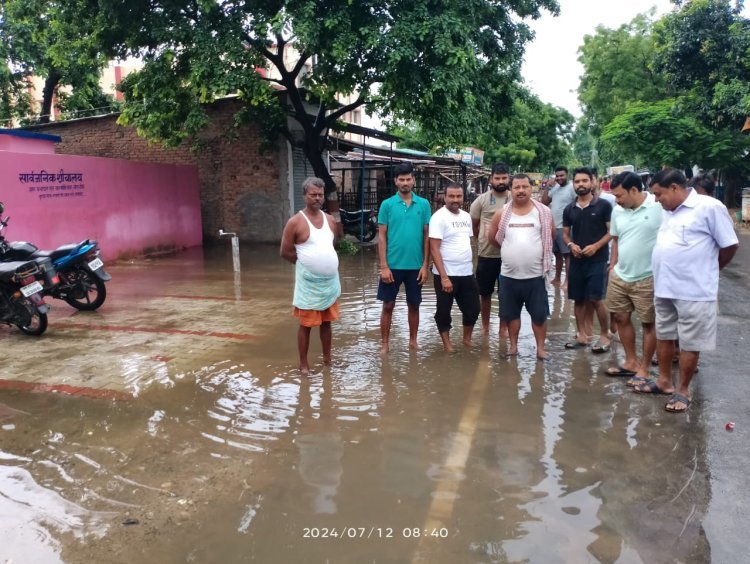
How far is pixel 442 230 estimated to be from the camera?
18.8 ft

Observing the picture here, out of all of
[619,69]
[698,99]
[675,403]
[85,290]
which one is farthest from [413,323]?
[619,69]

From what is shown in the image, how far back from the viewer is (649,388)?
4688 mm

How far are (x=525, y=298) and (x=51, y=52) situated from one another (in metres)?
12.1

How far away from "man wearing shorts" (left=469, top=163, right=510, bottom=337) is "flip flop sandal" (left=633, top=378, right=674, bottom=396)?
1.59 metres

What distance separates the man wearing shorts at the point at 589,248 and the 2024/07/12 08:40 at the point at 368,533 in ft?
11.4

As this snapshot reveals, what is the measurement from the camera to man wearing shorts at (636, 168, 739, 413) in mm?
4250

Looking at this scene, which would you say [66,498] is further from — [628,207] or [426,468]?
[628,207]

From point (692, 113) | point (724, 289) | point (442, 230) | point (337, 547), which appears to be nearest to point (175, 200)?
point (442, 230)

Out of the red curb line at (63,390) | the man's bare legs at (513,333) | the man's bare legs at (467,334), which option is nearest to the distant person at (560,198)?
the man's bare legs at (467,334)

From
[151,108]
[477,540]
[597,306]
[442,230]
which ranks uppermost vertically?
[151,108]

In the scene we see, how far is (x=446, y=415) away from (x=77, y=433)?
2.49m

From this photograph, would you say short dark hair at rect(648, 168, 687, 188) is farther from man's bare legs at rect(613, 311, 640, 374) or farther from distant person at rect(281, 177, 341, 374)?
distant person at rect(281, 177, 341, 374)

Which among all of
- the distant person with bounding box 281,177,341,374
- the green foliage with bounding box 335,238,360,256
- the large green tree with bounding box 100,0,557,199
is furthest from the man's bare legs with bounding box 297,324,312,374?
the green foliage with bounding box 335,238,360,256

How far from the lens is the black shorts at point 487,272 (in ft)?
20.2
